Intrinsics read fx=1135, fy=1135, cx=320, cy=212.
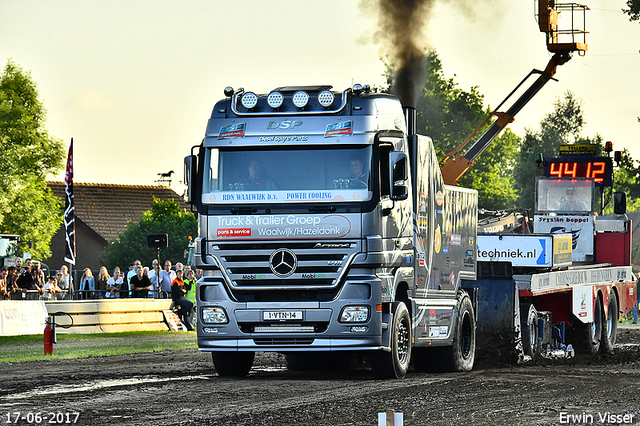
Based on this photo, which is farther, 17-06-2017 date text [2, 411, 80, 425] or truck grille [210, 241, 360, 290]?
truck grille [210, 241, 360, 290]

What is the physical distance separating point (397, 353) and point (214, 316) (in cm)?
241

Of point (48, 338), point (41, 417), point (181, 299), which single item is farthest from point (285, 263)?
point (181, 299)

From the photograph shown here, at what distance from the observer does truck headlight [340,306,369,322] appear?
553 inches

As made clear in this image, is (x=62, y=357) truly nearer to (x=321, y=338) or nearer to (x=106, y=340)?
(x=106, y=340)

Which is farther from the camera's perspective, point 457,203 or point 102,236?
point 102,236

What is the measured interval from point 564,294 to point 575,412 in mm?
9549

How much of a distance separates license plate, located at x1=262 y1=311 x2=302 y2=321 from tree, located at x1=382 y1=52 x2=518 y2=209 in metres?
59.9

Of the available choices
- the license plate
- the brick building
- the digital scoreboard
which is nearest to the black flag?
the digital scoreboard

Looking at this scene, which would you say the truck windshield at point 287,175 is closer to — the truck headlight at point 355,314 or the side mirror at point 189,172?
the side mirror at point 189,172

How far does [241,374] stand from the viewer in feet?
51.1

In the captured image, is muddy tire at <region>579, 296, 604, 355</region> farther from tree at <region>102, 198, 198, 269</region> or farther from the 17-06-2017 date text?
tree at <region>102, 198, 198, 269</region>

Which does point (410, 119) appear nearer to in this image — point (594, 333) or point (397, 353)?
point (397, 353)

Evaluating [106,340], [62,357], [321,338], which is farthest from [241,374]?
[106,340]

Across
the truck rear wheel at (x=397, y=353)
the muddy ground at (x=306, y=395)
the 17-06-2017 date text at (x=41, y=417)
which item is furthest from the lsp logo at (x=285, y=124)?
the 17-06-2017 date text at (x=41, y=417)
